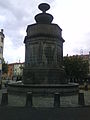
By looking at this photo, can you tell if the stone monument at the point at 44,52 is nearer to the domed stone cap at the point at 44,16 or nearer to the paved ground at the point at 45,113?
the domed stone cap at the point at 44,16

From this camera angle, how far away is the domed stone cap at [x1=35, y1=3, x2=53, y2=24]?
17078 millimetres

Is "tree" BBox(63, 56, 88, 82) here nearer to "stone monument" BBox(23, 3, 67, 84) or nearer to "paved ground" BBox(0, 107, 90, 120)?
"stone monument" BBox(23, 3, 67, 84)

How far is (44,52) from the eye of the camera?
16094mm

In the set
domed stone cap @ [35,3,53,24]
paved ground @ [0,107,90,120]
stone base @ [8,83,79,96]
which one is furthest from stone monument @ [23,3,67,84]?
paved ground @ [0,107,90,120]

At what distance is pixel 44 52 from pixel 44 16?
3.36 m

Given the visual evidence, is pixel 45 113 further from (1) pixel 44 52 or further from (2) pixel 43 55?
(1) pixel 44 52

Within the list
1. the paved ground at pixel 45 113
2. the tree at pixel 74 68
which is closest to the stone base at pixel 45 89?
the paved ground at pixel 45 113

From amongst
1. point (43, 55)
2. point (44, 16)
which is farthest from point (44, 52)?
point (44, 16)

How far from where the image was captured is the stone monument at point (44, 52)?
15328 mm

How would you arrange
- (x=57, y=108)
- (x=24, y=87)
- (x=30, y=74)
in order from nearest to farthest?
(x=57, y=108) → (x=24, y=87) → (x=30, y=74)

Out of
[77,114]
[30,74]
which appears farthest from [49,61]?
[77,114]

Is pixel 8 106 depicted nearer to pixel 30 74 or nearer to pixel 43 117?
pixel 43 117

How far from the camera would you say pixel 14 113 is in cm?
833

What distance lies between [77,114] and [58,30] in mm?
10213
